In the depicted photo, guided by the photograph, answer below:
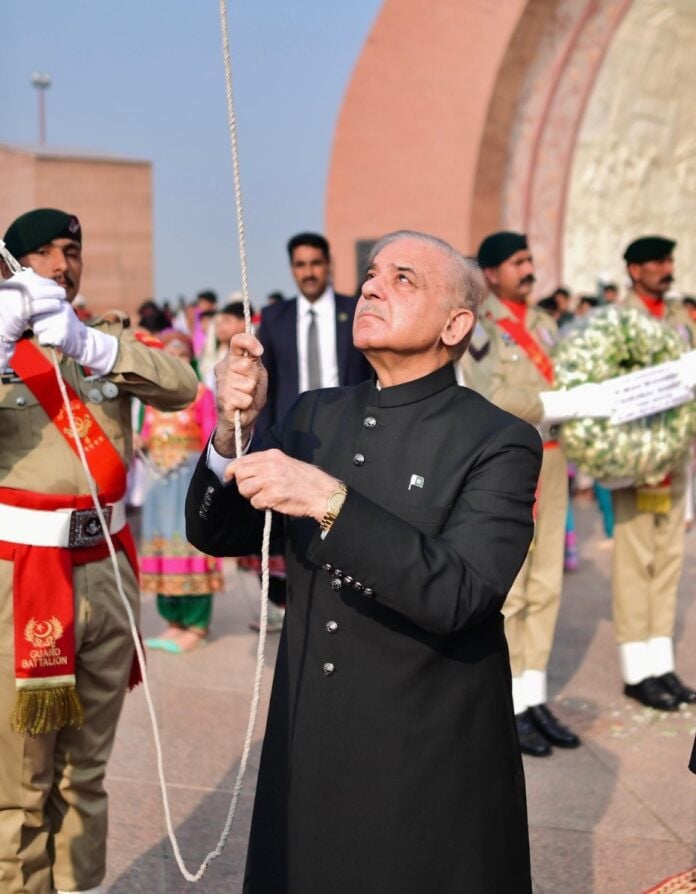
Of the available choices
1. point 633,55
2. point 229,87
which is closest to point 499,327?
point 229,87

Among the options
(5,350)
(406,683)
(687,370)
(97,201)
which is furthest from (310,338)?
(97,201)

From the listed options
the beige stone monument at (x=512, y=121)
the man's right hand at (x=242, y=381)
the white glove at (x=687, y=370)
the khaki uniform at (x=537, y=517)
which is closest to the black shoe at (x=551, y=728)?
the khaki uniform at (x=537, y=517)

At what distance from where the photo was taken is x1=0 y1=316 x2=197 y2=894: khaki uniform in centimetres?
302

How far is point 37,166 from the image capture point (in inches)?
818

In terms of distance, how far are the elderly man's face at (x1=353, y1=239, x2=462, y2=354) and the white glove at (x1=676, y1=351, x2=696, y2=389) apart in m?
3.09

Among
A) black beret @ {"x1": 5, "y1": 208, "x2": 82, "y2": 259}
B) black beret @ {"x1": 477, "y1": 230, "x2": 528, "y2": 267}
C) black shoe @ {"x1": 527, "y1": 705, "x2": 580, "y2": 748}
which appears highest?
black beret @ {"x1": 477, "y1": 230, "x2": 528, "y2": 267}

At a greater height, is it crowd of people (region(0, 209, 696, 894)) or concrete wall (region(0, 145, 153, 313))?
concrete wall (region(0, 145, 153, 313))

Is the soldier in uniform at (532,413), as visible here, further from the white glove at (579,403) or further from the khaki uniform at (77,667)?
the khaki uniform at (77,667)

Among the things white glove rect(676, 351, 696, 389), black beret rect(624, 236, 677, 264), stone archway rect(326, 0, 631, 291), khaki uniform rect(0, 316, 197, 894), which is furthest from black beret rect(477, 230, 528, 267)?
stone archway rect(326, 0, 631, 291)

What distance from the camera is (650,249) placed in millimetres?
5523

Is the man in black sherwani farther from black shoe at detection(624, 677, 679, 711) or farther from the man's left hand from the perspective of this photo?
black shoe at detection(624, 677, 679, 711)

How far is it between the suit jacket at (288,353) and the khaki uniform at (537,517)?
123 cm

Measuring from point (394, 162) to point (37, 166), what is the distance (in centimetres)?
863

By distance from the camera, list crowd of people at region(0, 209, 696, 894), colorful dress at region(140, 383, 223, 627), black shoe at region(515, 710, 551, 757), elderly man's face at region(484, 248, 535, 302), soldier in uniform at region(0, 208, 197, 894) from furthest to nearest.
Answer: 1. colorful dress at region(140, 383, 223, 627)
2. elderly man's face at region(484, 248, 535, 302)
3. black shoe at region(515, 710, 551, 757)
4. soldier in uniform at region(0, 208, 197, 894)
5. crowd of people at region(0, 209, 696, 894)
